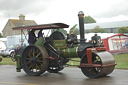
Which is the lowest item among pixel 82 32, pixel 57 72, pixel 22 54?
pixel 57 72

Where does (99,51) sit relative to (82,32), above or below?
below

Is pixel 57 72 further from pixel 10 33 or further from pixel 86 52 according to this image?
pixel 10 33

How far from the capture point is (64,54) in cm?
1045

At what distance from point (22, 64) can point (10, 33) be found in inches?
2696

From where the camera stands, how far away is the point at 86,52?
950 cm

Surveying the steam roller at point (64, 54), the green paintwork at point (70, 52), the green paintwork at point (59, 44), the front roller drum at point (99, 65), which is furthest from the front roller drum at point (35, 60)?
the front roller drum at point (99, 65)

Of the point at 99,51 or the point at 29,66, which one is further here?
the point at 29,66

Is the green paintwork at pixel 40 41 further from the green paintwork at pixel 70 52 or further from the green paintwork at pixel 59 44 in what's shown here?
the green paintwork at pixel 70 52

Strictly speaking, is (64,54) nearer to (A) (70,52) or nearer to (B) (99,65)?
(A) (70,52)

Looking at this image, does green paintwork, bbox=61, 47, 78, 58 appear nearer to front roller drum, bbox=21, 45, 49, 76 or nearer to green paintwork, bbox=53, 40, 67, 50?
green paintwork, bbox=53, 40, 67, 50

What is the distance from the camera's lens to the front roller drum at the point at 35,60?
1047cm

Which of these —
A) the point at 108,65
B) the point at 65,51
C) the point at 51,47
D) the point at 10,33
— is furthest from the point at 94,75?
the point at 10,33

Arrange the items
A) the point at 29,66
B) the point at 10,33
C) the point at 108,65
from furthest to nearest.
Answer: the point at 10,33
the point at 29,66
the point at 108,65

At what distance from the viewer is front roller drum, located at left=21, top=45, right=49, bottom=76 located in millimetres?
10469
